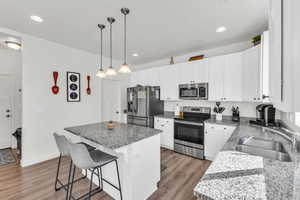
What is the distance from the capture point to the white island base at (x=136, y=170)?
160 cm

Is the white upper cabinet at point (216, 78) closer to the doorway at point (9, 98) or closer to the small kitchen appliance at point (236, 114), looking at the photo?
the small kitchen appliance at point (236, 114)

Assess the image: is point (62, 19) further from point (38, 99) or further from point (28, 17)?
point (38, 99)

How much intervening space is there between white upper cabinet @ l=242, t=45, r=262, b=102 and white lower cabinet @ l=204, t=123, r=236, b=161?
27.9 inches

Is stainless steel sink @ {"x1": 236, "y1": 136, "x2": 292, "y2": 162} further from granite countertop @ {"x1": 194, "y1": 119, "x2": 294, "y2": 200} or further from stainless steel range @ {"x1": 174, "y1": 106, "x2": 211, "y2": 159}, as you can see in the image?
stainless steel range @ {"x1": 174, "y1": 106, "x2": 211, "y2": 159}

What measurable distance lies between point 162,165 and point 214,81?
2.21 metres

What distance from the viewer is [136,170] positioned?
166cm

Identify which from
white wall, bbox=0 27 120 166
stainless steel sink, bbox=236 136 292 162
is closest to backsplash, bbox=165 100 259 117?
stainless steel sink, bbox=236 136 292 162

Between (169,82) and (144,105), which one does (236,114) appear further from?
(144,105)

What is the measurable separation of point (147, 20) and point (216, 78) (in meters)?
1.96

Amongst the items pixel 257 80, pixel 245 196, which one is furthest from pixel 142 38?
pixel 245 196

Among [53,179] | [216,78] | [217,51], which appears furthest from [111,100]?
[217,51]

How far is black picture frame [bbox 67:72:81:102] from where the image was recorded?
130 inches

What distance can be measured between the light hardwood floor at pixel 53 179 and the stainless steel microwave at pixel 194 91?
1.48m

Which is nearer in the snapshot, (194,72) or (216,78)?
(216,78)
